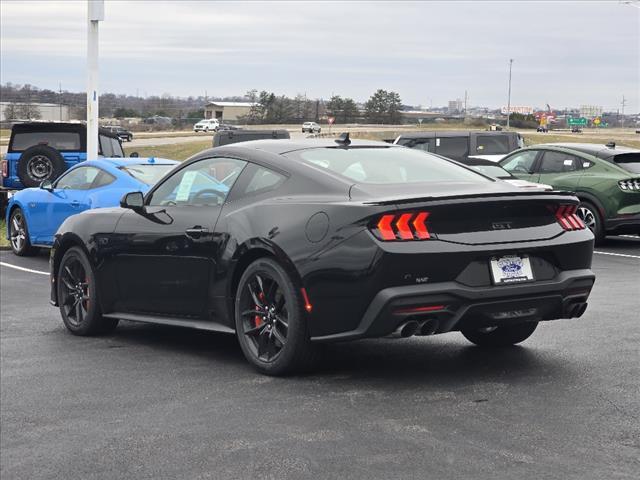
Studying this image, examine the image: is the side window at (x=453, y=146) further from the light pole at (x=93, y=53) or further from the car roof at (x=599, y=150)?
the light pole at (x=93, y=53)

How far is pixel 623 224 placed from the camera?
16891 millimetres

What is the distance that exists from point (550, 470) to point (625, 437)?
2.28ft

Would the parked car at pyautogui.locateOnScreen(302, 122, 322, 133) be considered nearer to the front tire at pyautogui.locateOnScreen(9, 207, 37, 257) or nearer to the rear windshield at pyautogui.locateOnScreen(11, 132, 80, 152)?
the rear windshield at pyautogui.locateOnScreen(11, 132, 80, 152)

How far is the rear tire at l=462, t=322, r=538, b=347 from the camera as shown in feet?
25.0

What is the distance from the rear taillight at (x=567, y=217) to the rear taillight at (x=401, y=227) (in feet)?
3.52

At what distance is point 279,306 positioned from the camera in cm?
689

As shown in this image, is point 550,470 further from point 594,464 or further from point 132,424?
point 132,424

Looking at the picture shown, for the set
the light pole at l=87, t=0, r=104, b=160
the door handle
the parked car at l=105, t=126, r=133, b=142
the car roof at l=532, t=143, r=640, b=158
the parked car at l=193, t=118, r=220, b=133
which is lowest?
the parked car at l=193, t=118, r=220, b=133

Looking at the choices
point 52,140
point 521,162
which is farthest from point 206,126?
point 521,162

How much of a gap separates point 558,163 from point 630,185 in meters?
1.59

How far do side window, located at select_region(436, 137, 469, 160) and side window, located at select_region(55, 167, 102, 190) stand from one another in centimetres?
1209

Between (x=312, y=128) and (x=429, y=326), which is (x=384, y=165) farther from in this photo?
(x=312, y=128)

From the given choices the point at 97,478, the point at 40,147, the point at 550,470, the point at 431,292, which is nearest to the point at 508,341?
the point at 431,292

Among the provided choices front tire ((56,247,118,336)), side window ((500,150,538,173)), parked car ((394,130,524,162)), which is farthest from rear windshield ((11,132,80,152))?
front tire ((56,247,118,336))
